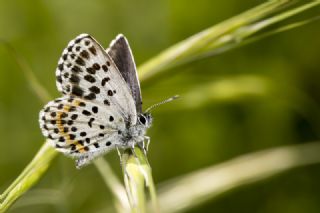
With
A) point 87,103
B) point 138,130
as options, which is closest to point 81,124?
point 87,103

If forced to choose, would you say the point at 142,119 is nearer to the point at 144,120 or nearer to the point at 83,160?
the point at 144,120

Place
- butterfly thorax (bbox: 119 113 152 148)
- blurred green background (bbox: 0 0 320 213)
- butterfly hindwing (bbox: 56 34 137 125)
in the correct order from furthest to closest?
blurred green background (bbox: 0 0 320 213) → butterfly thorax (bbox: 119 113 152 148) → butterfly hindwing (bbox: 56 34 137 125)

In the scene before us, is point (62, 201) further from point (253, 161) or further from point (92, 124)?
point (253, 161)

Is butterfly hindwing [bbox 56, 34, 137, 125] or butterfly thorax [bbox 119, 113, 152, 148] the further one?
butterfly thorax [bbox 119, 113, 152, 148]

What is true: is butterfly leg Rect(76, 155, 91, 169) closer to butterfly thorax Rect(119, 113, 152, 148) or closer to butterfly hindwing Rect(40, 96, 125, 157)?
butterfly hindwing Rect(40, 96, 125, 157)

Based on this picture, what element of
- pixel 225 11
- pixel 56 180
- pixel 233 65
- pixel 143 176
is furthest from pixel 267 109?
pixel 143 176

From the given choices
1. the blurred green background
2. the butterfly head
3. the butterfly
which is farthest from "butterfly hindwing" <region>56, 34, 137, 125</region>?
the blurred green background

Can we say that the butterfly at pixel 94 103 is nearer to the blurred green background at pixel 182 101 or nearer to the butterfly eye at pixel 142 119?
the butterfly eye at pixel 142 119

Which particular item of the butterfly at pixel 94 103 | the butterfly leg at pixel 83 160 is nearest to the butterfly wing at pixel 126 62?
the butterfly at pixel 94 103
